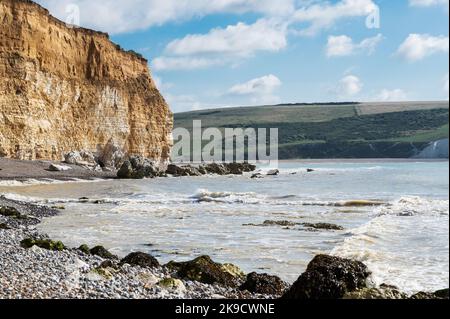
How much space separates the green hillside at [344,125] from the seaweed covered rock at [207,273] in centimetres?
11278

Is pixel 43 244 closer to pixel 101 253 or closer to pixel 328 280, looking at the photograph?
pixel 101 253

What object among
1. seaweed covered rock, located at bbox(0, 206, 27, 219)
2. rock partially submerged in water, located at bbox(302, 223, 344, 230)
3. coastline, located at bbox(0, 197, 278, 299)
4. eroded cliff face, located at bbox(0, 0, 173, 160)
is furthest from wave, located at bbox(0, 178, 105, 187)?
coastline, located at bbox(0, 197, 278, 299)

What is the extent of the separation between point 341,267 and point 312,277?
1.57 feet

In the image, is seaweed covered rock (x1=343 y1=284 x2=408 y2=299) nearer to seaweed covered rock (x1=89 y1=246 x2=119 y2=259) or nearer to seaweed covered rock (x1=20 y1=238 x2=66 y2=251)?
seaweed covered rock (x1=89 y1=246 x2=119 y2=259)

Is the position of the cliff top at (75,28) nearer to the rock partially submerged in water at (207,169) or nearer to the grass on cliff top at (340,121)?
the rock partially submerged in water at (207,169)

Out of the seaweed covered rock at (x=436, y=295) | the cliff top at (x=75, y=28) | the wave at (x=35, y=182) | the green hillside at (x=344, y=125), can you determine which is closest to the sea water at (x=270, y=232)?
the seaweed covered rock at (x=436, y=295)

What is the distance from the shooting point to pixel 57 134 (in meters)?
46.4

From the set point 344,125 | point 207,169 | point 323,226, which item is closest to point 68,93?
point 207,169

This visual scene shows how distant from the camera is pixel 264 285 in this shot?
7.85 meters

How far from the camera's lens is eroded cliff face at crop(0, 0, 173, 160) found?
41.7 meters

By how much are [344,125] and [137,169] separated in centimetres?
10962

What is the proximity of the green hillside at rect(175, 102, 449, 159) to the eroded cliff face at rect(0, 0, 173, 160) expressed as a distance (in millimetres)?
71180

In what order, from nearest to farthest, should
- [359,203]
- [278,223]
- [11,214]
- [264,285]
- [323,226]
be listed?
[264,285]
[323,226]
[278,223]
[11,214]
[359,203]
